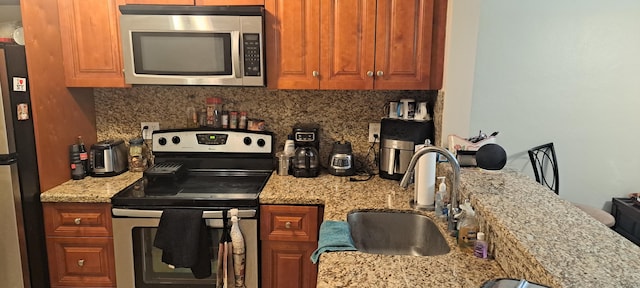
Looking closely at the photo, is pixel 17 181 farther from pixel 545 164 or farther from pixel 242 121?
pixel 545 164

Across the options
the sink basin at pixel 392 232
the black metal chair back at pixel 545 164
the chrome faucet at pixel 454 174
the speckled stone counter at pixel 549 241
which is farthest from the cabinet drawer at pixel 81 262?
the black metal chair back at pixel 545 164

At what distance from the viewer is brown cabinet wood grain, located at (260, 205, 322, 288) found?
6.93 feet

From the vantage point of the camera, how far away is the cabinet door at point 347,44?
7.29ft

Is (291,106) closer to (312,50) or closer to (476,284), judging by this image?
(312,50)

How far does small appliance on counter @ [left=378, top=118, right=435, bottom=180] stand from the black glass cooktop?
0.74 m

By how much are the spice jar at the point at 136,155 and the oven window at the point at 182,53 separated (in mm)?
551

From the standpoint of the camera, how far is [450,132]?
7.27 ft

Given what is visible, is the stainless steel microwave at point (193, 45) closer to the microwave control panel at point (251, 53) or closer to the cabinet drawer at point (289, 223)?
the microwave control panel at point (251, 53)

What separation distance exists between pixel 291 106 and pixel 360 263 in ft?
4.97

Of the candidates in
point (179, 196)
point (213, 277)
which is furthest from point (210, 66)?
point (213, 277)

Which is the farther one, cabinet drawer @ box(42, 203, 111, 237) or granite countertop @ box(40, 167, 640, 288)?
cabinet drawer @ box(42, 203, 111, 237)

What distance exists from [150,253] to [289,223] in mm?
779

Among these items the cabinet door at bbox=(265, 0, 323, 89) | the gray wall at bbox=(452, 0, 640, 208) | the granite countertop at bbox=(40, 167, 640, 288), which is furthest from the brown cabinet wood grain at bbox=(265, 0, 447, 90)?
the gray wall at bbox=(452, 0, 640, 208)

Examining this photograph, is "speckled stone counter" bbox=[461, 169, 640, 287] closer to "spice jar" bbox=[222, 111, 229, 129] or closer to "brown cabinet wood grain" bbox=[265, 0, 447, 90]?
"brown cabinet wood grain" bbox=[265, 0, 447, 90]
